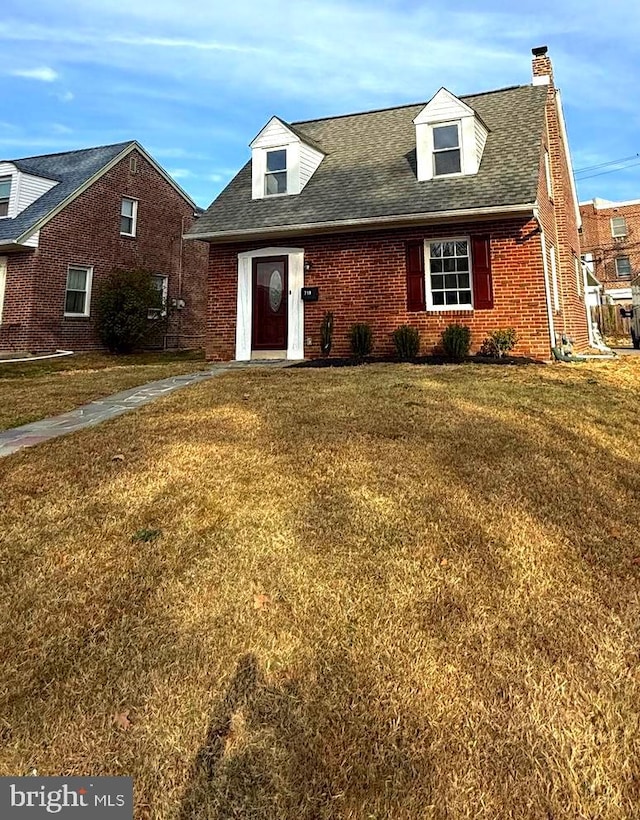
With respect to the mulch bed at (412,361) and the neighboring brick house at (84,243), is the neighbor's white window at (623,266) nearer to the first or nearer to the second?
the neighboring brick house at (84,243)

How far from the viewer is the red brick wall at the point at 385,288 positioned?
1009 cm

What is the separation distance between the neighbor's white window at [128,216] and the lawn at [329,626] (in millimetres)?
16706

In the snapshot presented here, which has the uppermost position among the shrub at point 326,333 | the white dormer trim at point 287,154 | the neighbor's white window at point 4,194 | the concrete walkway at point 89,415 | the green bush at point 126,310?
the neighbor's white window at point 4,194

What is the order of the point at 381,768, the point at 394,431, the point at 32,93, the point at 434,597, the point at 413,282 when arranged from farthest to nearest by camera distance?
1. the point at 32,93
2. the point at 413,282
3. the point at 394,431
4. the point at 434,597
5. the point at 381,768

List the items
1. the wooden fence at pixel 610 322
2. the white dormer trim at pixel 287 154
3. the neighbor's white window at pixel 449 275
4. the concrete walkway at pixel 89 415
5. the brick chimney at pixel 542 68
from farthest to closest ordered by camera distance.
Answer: the wooden fence at pixel 610 322 → the brick chimney at pixel 542 68 → the white dormer trim at pixel 287 154 → the neighbor's white window at pixel 449 275 → the concrete walkway at pixel 89 415

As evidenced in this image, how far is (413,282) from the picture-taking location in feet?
35.6

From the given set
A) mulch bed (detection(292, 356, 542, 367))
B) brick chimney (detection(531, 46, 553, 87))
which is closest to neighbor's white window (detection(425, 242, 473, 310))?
mulch bed (detection(292, 356, 542, 367))

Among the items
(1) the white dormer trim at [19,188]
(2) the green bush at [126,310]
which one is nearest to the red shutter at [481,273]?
(2) the green bush at [126,310]

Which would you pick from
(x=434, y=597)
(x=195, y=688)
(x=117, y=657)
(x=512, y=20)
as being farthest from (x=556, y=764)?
(x=512, y=20)

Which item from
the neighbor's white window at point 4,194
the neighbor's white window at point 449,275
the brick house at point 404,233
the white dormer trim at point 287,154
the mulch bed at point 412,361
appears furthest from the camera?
the neighbor's white window at point 4,194

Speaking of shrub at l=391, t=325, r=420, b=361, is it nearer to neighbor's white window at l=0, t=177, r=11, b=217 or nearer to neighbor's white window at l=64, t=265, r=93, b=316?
neighbor's white window at l=64, t=265, r=93, b=316

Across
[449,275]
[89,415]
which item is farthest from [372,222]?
[89,415]

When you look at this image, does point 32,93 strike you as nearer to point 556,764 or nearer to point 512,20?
point 512,20

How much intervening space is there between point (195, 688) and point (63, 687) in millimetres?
527
